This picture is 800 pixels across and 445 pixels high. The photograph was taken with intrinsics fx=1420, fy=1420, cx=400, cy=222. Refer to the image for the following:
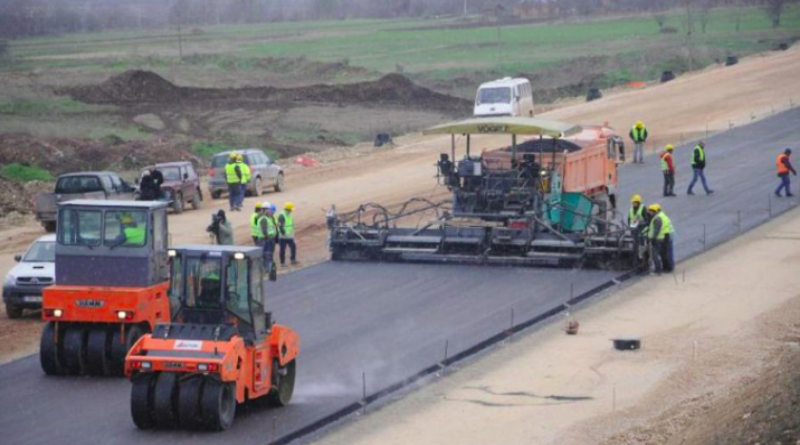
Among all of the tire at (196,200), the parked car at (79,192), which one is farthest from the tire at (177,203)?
the parked car at (79,192)

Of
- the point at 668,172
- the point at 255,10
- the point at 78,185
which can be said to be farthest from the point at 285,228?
the point at 255,10

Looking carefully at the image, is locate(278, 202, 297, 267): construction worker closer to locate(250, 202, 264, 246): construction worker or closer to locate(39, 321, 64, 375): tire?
locate(250, 202, 264, 246): construction worker

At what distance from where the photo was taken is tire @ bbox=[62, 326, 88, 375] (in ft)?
68.0

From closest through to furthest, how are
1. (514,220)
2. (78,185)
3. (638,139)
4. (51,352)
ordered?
(51,352) < (514,220) < (78,185) < (638,139)

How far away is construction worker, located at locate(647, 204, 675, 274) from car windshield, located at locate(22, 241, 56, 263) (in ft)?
39.5

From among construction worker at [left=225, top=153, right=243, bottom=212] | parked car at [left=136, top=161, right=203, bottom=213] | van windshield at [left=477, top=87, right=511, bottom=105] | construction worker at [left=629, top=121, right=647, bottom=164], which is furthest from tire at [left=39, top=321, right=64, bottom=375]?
van windshield at [left=477, top=87, right=511, bottom=105]

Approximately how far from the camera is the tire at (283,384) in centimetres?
1869

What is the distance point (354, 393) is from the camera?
65.5 ft

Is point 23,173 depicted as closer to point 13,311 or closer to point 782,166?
point 13,311

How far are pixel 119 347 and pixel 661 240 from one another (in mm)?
12965

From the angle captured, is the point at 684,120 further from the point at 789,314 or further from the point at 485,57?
the point at 485,57

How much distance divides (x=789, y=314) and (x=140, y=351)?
1263 cm

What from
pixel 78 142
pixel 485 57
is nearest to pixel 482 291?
pixel 78 142

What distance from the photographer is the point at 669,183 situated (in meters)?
41.0
